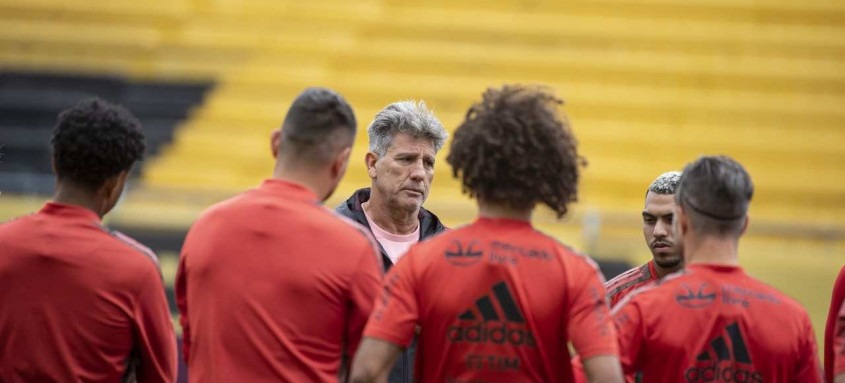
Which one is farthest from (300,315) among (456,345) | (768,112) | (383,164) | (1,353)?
(768,112)

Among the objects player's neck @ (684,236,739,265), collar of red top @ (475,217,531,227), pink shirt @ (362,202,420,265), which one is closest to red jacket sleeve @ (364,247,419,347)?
collar of red top @ (475,217,531,227)

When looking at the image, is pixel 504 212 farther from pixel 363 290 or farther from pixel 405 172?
pixel 405 172

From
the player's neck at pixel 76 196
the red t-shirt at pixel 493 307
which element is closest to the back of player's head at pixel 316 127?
the red t-shirt at pixel 493 307

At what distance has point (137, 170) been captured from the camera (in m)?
11.3

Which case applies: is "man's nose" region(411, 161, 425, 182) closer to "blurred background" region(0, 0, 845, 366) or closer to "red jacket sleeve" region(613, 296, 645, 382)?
"red jacket sleeve" region(613, 296, 645, 382)

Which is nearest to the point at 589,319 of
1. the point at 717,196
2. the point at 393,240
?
the point at 717,196

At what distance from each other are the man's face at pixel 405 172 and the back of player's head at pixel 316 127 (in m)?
1.58

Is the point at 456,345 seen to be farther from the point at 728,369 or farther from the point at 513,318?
the point at 728,369

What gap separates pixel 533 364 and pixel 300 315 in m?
0.66

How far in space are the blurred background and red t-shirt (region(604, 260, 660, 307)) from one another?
5.58 m

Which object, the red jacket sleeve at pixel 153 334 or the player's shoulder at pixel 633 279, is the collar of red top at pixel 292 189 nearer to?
the red jacket sleeve at pixel 153 334

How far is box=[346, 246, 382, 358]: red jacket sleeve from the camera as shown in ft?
11.6

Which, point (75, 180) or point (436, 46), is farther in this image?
point (436, 46)

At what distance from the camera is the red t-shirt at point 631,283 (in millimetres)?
5117
